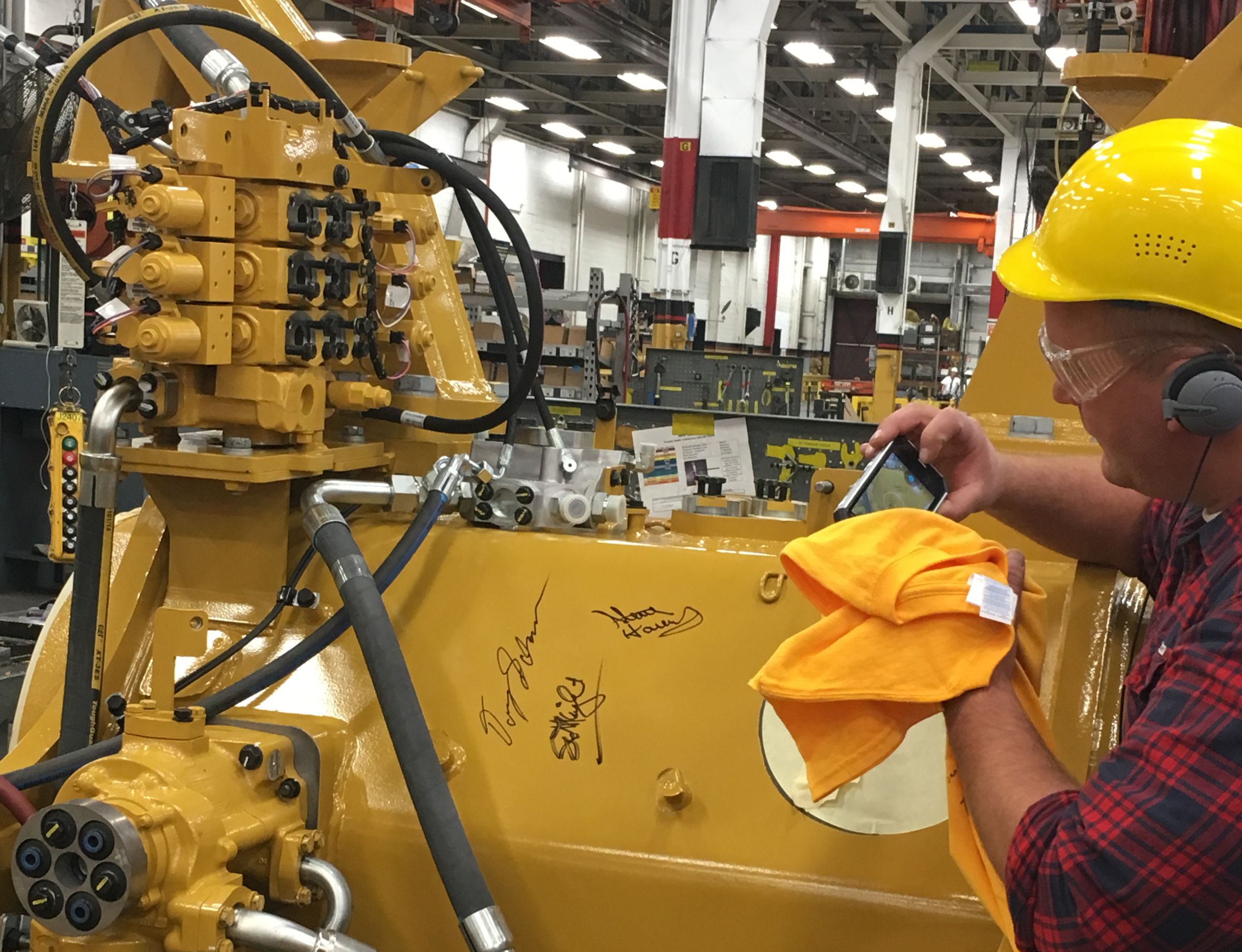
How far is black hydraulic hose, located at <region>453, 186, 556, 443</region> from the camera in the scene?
252 cm

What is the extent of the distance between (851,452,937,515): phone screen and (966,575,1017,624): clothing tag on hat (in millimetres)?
338

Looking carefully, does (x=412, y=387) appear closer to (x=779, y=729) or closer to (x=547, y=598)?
(x=547, y=598)

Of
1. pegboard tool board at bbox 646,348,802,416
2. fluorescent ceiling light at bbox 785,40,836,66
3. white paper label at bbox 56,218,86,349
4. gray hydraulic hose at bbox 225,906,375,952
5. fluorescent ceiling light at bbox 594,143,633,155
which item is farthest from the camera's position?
fluorescent ceiling light at bbox 594,143,633,155

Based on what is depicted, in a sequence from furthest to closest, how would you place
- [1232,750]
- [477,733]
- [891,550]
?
[477,733], [891,550], [1232,750]

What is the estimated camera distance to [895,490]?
164 cm

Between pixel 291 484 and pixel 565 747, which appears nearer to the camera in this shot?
pixel 565 747

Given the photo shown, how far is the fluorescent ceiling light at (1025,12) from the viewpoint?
12047 mm

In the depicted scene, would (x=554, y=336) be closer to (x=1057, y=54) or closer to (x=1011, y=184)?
(x=1057, y=54)

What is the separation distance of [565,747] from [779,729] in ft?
1.10

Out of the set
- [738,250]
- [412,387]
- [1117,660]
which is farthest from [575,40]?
[1117,660]

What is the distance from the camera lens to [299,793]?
6.43ft

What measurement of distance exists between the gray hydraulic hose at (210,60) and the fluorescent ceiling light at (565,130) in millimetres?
17767

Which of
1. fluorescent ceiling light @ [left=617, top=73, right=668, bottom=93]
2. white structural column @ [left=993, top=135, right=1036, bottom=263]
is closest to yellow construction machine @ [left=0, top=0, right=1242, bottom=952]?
fluorescent ceiling light @ [left=617, top=73, right=668, bottom=93]

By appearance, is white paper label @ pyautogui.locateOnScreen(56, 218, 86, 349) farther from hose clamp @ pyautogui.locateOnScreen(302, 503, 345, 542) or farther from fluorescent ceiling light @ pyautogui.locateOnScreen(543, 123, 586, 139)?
fluorescent ceiling light @ pyautogui.locateOnScreen(543, 123, 586, 139)
